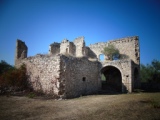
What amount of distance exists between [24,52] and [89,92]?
12983 mm

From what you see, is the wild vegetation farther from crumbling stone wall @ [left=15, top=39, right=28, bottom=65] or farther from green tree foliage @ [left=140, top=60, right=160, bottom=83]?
green tree foliage @ [left=140, top=60, right=160, bottom=83]

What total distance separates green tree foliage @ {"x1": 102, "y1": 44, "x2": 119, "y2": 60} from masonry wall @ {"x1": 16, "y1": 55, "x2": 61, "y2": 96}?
15.7 m

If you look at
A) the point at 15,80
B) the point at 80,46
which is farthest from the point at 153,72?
the point at 15,80

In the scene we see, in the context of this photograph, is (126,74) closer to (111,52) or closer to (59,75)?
(111,52)

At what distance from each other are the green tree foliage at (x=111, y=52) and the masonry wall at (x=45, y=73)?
620 inches

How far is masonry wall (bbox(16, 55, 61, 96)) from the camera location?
34.4 feet

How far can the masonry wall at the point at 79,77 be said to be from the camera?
37.0 feet

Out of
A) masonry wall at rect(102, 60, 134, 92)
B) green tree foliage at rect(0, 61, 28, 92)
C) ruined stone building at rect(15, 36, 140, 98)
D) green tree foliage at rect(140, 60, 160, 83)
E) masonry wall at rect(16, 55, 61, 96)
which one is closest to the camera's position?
masonry wall at rect(16, 55, 61, 96)

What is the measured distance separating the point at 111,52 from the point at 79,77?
13165mm

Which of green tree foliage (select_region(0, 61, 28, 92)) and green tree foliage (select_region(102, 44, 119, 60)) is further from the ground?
green tree foliage (select_region(102, 44, 119, 60))

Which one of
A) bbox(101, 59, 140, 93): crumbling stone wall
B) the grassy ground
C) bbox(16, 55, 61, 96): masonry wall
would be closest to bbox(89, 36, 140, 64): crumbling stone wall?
bbox(101, 59, 140, 93): crumbling stone wall

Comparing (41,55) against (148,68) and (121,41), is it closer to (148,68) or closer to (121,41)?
(121,41)

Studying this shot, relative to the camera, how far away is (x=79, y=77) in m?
13.0

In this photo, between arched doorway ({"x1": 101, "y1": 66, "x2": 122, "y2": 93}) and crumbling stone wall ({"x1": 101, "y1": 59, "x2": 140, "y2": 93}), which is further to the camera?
arched doorway ({"x1": 101, "y1": 66, "x2": 122, "y2": 93})
